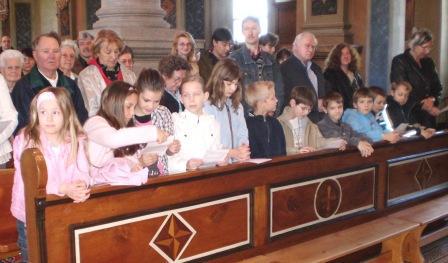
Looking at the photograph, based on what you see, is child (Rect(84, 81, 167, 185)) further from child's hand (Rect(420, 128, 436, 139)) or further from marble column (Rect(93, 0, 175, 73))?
child's hand (Rect(420, 128, 436, 139))

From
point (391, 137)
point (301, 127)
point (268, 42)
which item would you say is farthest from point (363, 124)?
point (268, 42)

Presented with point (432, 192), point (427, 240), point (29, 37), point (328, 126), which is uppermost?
point (29, 37)

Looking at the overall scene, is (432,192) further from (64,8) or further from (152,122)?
(64,8)

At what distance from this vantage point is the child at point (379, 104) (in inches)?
203

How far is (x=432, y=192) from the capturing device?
17.0 feet

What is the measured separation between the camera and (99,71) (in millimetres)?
4074

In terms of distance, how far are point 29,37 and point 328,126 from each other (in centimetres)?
1320

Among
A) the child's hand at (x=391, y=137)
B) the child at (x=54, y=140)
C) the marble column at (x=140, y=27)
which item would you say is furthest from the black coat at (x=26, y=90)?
the child's hand at (x=391, y=137)

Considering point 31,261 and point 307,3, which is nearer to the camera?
point 31,261

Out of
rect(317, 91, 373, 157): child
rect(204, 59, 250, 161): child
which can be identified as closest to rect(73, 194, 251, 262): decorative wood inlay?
rect(204, 59, 250, 161): child

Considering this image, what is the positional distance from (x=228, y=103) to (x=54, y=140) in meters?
1.48

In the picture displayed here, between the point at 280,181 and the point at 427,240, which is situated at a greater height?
the point at 280,181

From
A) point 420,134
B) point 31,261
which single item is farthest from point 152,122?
point 420,134

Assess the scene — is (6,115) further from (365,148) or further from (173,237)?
Answer: (365,148)
